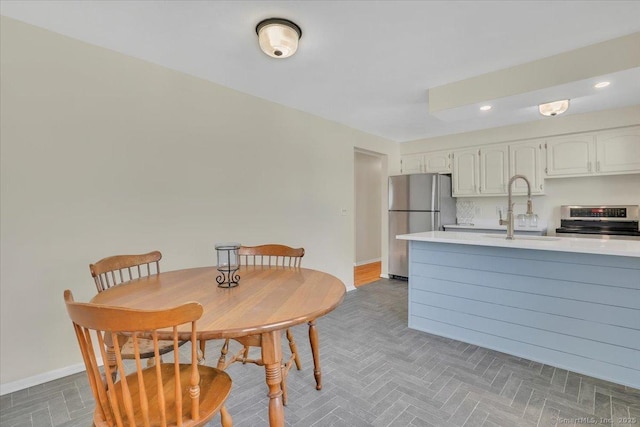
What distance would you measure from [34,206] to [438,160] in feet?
16.4

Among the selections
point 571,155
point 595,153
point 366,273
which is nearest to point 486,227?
point 571,155

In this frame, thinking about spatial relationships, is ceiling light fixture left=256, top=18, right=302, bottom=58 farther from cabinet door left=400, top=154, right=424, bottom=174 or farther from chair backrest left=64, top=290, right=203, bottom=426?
cabinet door left=400, top=154, right=424, bottom=174

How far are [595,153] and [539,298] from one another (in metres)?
2.58

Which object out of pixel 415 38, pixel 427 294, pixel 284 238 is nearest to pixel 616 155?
pixel 427 294

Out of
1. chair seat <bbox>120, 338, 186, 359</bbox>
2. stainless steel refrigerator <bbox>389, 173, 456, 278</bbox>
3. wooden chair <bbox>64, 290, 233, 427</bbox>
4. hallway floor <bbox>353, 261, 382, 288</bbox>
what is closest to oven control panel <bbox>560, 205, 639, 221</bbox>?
stainless steel refrigerator <bbox>389, 173, 456, 278</bbox>

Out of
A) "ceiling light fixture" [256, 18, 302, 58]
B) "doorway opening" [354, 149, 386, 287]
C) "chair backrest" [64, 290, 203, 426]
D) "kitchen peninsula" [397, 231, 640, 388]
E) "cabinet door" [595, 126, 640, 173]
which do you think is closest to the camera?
"chair backrest" [64, 290, 203, 426]

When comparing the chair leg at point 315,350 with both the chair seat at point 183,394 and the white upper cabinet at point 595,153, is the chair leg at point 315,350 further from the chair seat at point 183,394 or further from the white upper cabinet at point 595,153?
the white upper cabinet at point 595,153

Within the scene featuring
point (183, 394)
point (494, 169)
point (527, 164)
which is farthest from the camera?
point (494, 169)

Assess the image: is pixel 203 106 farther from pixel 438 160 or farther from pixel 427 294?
pixel 438 160

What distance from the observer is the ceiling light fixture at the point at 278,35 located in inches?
76.3

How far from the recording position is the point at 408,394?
1950 mm

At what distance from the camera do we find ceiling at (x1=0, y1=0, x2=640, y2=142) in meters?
1.84

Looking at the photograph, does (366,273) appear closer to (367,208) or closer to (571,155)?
(367,208)

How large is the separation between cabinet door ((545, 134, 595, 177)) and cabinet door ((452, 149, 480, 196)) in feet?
2.93
